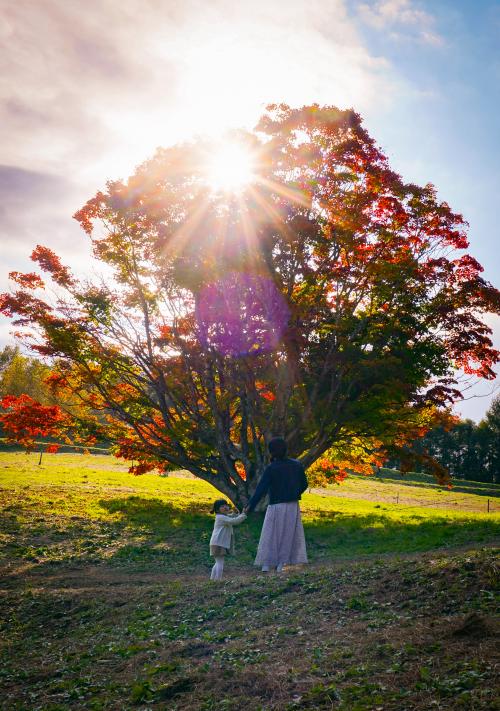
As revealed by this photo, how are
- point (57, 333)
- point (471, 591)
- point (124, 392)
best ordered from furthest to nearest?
point (124, 392) → point (57, 333) → point (471, 591)

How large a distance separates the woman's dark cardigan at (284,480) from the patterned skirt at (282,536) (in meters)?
0.15

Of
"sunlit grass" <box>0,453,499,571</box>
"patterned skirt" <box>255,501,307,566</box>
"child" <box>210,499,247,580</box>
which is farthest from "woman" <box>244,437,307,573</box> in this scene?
"sunlit grass" <box>0,453,499,571</box>

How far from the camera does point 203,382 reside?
18891 millimetres

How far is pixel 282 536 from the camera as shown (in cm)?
926

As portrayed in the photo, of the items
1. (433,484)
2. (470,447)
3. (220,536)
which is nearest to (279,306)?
(220,536)

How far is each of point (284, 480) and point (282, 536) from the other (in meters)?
1.04

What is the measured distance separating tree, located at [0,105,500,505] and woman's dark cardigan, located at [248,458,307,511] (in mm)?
7454

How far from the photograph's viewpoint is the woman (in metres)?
9.05

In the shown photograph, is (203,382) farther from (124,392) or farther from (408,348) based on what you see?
(408,348)

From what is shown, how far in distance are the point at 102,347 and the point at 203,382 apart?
3.89 metres

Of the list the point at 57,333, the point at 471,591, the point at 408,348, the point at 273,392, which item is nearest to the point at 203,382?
the point at 273,392

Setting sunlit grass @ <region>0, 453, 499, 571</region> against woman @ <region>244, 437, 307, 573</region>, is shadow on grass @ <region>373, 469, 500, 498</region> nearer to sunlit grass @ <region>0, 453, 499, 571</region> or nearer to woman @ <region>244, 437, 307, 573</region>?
sunlit grass @ <region>0, 453, 499, 571</region>

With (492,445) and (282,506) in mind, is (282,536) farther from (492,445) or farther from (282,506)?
(492,445)

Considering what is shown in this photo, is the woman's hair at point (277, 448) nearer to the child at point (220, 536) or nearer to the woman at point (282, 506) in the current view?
the woman at point (282, 506)
